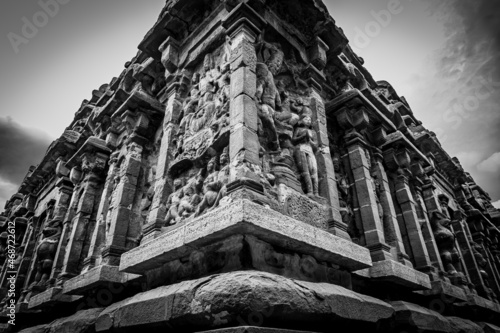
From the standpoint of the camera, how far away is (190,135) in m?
4.88

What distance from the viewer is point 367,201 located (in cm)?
573

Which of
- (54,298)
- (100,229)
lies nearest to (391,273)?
(100,229)

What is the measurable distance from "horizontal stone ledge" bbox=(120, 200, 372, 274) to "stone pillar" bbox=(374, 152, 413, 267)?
2.16m

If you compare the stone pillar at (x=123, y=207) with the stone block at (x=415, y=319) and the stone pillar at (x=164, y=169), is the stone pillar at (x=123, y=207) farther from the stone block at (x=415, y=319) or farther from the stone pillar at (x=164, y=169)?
the stone block at (x=415, y=319)

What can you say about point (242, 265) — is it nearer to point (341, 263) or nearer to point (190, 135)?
point (341, 263)

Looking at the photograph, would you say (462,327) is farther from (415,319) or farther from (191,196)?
(191,196)

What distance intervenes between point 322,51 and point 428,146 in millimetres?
6672

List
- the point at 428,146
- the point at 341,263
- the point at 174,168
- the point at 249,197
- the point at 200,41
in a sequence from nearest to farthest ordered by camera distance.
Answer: the point at 249,197
the point at 341,263
the point at 174,168
the point at 200,41
the point at 428,146

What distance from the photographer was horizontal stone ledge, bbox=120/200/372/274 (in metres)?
2.88

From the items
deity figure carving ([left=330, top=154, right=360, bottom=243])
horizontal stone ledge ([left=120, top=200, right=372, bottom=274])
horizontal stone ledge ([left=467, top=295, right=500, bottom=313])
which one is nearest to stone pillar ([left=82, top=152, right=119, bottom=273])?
horizontal stone ledge ([left=120, top=200, right=372, bottom=274])

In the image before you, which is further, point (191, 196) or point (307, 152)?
point (307, 152)

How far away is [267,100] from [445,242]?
582 cm

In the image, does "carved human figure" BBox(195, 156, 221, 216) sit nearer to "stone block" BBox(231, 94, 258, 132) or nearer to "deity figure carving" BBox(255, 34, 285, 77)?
"stone block" BBox(231, 94, 258, 132)

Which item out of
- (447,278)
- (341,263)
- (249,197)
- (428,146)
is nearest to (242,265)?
(249,197)
